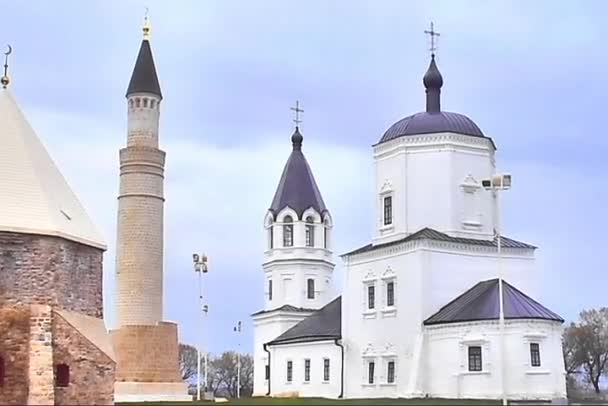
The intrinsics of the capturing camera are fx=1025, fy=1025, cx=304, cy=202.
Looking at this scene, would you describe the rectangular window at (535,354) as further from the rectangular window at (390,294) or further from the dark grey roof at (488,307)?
the rectangular window at (390,294)

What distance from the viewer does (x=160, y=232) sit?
1953 inches

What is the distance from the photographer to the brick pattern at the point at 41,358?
30844 millimetres

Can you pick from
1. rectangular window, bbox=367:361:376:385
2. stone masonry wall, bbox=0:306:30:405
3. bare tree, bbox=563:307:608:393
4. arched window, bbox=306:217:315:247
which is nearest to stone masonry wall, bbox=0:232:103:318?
stone masonry wall, bbox=0:306:30:405

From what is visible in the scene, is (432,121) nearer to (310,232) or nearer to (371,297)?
(371,297)

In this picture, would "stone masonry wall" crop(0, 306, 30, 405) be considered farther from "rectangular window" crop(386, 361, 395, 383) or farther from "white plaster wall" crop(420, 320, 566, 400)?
"rectangular window" crop(386, 361, 395, 383)

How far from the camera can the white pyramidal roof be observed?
33.1 metres

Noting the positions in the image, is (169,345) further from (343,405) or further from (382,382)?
(343,405)

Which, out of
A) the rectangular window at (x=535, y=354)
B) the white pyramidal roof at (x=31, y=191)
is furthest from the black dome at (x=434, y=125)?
the white pyramidal roof at (x=31, y=191)

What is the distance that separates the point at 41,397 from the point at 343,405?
9889 mm

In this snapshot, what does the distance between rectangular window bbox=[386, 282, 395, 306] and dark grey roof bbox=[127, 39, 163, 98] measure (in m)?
15.5

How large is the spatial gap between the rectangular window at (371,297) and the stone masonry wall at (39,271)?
1644 centimetres

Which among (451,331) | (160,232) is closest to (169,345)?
(160,232)

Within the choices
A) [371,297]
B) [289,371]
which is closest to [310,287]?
[289,371]

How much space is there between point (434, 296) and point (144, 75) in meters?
18.8
